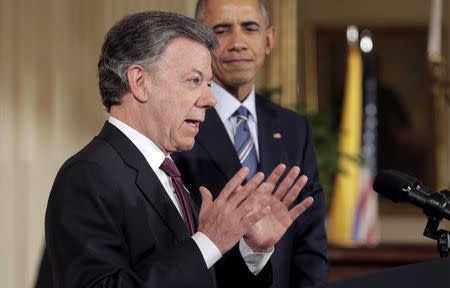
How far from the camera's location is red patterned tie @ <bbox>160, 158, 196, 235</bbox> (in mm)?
2520

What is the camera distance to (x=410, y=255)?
5.49m

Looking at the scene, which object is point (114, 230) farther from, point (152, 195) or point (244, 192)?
point (244, 192)

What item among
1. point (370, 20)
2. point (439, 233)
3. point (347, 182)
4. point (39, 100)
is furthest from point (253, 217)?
point (370, 20)

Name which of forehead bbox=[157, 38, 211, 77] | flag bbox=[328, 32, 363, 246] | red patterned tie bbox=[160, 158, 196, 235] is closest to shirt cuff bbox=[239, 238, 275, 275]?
red patterned tie bbox=[160, 158, 196, 235]

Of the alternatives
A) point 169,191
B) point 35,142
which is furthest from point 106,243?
point 35,142

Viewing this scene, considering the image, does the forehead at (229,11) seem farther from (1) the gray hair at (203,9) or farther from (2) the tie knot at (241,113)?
(2) the tie knot at (241,113)

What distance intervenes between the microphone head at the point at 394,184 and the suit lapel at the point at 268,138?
85 cm

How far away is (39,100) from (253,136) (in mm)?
2369

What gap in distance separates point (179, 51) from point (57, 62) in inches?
125

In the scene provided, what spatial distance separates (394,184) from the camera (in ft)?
7.80

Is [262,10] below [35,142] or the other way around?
the other way around

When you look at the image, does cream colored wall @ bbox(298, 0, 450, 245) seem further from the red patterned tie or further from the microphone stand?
the microphone stand

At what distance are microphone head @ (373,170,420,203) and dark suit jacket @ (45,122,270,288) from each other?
1.50 ft

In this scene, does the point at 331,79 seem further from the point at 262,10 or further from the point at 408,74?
the point at 262,10
